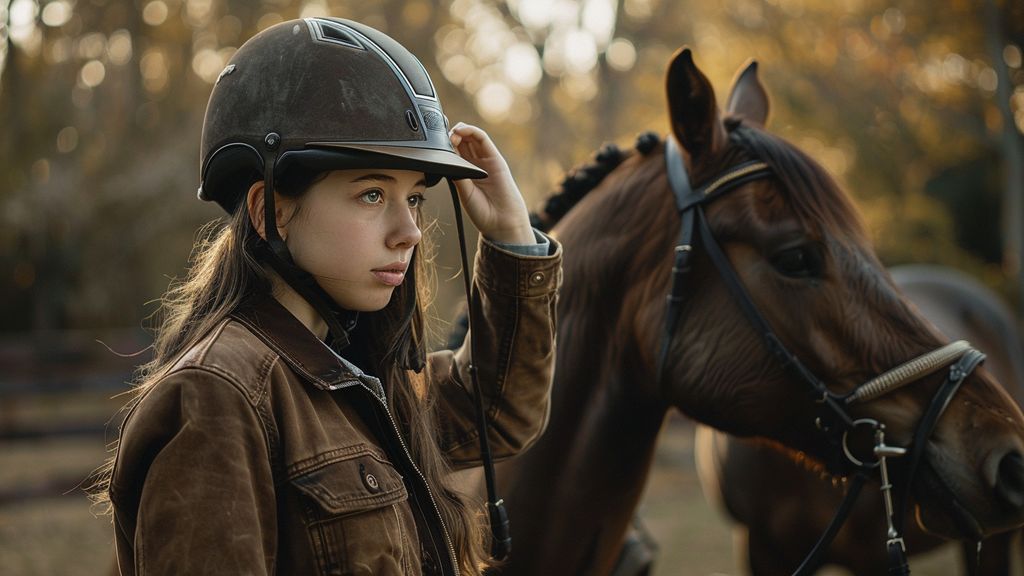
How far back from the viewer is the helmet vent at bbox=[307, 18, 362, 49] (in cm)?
160

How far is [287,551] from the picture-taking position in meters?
1.29

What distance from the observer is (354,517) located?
4.28ft

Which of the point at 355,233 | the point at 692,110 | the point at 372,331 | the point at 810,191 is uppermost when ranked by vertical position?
the point at 692,110

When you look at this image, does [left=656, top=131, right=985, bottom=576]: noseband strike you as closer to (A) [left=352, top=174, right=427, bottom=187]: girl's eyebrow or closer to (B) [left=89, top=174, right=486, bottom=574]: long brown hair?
(B) [left=89, top=174, right=486, bottom=574]: long brown hair

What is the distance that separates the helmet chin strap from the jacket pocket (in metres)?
0.25

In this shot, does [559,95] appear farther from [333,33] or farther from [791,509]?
[333,33]

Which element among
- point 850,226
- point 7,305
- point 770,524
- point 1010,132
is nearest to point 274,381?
point 850,226

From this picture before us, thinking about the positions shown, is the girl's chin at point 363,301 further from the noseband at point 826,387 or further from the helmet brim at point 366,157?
the noseband at point 826,387

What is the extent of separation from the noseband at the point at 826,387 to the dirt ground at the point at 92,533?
4439 mm

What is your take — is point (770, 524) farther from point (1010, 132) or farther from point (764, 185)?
point (1010, 132)

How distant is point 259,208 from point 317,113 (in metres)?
0.19

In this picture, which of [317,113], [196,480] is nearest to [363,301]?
[317,113]

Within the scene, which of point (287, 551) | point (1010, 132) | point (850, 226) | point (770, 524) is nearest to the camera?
point (287, 551)

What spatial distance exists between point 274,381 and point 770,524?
315 centimetres
